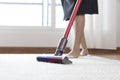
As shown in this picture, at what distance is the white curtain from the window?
44cm

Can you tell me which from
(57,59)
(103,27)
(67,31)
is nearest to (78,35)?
(67,31)

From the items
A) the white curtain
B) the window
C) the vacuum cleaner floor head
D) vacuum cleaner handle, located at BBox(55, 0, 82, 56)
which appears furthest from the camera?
the window

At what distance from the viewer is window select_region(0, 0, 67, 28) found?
364 centimetres

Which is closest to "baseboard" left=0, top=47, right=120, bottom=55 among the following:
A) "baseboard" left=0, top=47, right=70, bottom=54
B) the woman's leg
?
"baseboard" left=0, top=47, right=70, bottom=54

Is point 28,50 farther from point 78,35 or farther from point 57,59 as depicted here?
point 57,59

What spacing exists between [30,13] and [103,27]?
A: 38.4 inches

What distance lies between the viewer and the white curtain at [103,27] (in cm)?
329

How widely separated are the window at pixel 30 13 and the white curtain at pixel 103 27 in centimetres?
44

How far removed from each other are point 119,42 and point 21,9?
4.25ft

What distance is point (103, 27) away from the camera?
3.32 metres

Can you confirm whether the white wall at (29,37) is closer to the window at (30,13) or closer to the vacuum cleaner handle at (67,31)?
the window at (30,13)

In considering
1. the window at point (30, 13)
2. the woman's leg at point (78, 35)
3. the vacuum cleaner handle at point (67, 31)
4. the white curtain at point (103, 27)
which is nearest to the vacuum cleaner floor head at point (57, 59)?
the vacuum cleaner handle at point (67, 31)

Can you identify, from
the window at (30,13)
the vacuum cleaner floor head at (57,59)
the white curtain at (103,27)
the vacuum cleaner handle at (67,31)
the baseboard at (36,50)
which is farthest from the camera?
the window at (30,13)

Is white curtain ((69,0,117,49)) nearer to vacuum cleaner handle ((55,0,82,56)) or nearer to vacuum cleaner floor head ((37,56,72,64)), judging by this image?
vacuum cleaner handle ((55,0,82,56))
